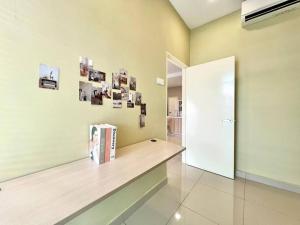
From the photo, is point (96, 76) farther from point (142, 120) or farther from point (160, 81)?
point (160, 81)

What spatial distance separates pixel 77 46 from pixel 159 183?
1858mm

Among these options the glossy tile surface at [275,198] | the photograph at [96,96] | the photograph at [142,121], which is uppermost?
the photograph at [96,96]

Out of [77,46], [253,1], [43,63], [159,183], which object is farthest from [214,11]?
[159,183]

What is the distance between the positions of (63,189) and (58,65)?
780mm

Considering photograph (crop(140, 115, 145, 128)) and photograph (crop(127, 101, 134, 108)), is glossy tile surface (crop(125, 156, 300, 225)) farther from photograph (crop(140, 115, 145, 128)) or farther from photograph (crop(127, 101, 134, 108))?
photograph (crop(127, 101, 134, 108))

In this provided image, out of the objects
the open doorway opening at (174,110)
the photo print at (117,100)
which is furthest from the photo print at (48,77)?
the open doorway opening at (174,110)

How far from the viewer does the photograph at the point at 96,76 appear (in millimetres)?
1172

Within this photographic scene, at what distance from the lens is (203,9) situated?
93.4 inches

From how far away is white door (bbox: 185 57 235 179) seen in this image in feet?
7.56

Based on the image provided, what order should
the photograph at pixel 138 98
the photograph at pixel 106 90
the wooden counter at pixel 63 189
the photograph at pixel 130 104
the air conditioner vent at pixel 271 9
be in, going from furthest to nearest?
the air conditioner vent at pixel 271 9, the photograph at pixel 138 98, the photograph at pixel 130 104, the photograph at pixel 106 90, the wooden counter at pixel 63 189

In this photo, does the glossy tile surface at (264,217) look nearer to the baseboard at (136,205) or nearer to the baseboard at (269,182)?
the baseboard at (269,182)

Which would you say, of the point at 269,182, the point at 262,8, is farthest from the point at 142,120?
the point at 262,8

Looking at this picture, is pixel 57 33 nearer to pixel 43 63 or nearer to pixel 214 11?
pixel 43 63

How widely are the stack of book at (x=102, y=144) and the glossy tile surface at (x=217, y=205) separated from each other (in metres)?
0.84
